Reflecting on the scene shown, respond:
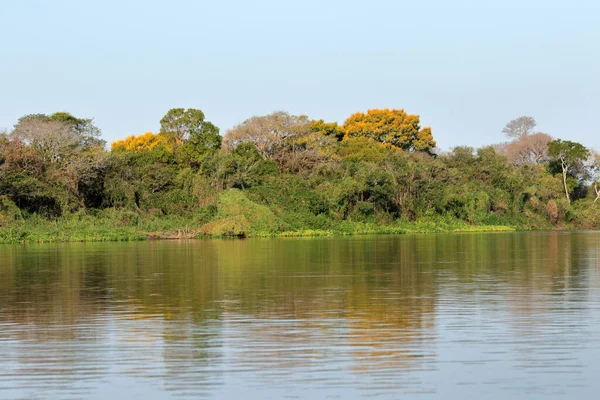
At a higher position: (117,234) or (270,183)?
(270,183)

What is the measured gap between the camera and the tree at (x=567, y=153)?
2707 inches

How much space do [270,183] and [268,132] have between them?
1000 centimetres

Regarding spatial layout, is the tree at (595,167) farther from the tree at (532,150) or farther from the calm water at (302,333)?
the calm water at (302,333)

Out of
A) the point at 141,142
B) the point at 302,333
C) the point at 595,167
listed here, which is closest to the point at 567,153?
the point at 595,167

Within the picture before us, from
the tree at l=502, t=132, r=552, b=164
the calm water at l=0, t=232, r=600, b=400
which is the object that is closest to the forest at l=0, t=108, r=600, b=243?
the tree at l=502, t=132, r=552, b=164

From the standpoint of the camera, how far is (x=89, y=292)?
16.5m

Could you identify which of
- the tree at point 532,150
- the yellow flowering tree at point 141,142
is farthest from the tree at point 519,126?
the yellow flowering tree at point 141,142

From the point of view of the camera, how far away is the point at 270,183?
5081 cm

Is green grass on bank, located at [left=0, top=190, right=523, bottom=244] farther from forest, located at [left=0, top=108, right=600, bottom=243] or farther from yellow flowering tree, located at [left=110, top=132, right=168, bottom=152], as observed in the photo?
yellow flowering tree, located at [left=110, top=132, right=168, bottom=152]

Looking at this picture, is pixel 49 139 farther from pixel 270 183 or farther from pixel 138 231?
pixel 270 183

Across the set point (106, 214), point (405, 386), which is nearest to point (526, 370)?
point (405, 386)

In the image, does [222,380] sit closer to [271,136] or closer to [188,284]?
[188,284]

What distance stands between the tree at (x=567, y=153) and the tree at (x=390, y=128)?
10347 mm

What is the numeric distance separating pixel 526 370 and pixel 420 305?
5.30 m
